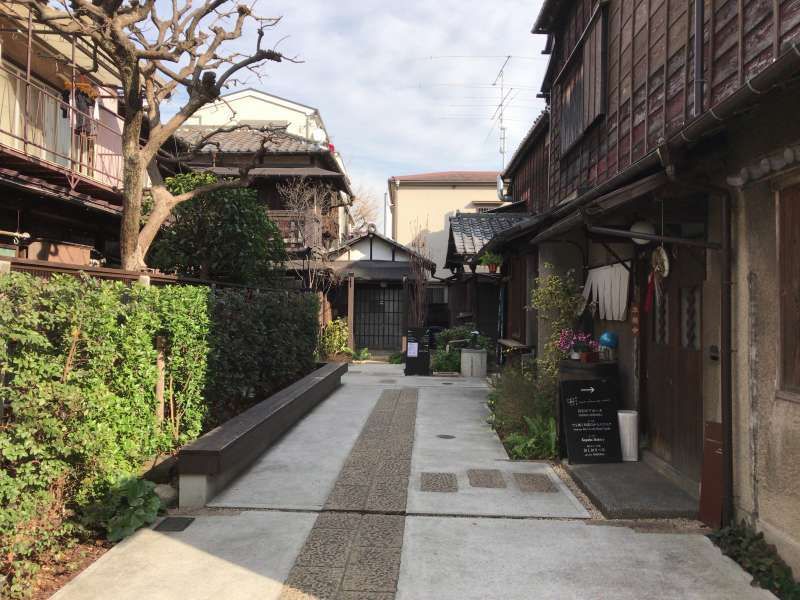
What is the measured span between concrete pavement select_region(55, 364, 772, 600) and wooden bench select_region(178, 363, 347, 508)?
0.16 metres

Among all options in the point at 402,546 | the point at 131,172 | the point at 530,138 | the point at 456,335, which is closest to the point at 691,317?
the point at 402,546

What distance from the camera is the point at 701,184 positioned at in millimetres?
4312

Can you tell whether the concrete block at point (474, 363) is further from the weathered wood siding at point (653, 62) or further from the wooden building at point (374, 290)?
the weathered wood siding at point (653, 62)

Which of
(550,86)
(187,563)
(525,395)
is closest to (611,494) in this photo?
(525,395)

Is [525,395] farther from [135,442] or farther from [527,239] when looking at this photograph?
[135,442]

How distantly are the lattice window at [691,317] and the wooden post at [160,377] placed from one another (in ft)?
16.2

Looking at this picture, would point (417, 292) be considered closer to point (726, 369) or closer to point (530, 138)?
point (530, 138)

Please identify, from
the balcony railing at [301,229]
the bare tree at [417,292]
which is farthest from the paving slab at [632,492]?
the balcony railing at [301,229]

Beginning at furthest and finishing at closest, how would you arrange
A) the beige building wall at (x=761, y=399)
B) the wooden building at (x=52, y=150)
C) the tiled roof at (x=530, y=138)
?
the tiled roof at (x=530, y=138) → the wooden building at (x=52, y=150) → the beige building wall at (x=761, y=399)

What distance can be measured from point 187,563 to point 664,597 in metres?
2.98

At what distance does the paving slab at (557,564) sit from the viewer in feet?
11.7

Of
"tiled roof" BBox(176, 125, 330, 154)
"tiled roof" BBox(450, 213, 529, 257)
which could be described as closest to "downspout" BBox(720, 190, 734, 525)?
"tiled roof" BBox(450, 213, 529, 257)

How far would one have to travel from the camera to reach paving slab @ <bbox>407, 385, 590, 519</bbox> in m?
5.04

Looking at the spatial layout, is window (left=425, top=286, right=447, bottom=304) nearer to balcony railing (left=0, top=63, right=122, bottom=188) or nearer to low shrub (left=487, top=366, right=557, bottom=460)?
balcony railing (left=0, top=63, right=122, bottom=188)
